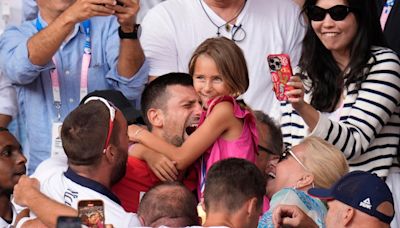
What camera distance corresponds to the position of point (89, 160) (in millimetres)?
5707

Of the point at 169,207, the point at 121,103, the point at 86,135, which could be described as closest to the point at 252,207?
the point at 169,207

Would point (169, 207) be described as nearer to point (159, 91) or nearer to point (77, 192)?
point (77, 192)

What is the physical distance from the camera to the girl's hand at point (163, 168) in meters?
6.00

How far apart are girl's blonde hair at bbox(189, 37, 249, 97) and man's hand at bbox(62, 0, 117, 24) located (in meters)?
0.63

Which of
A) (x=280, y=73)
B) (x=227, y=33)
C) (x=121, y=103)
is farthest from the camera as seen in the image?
(x=227, y=33)

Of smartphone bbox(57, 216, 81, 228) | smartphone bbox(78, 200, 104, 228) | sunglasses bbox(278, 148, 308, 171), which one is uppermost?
smartphone bbox(57, 216, 81, 228)

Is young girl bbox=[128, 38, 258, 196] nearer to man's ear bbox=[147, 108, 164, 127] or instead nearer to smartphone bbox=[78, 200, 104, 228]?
man's ear bbox=[147, 108, 164, 127]

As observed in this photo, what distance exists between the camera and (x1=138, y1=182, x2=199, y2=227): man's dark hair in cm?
531

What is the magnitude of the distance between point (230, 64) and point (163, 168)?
726 mm

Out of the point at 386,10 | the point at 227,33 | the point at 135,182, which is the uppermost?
the point at 386,10

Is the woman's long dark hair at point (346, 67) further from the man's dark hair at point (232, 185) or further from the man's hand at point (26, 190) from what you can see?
the man's hand at point (26, 190)

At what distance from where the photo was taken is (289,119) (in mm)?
6988

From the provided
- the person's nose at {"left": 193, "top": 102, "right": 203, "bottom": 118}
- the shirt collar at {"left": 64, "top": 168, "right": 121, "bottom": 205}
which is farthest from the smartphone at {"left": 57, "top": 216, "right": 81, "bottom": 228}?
the person's nose at {"left": 193, "top": 102, "right": 203, "bottom": 118}

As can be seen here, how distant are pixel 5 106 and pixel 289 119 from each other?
5.89 feet
